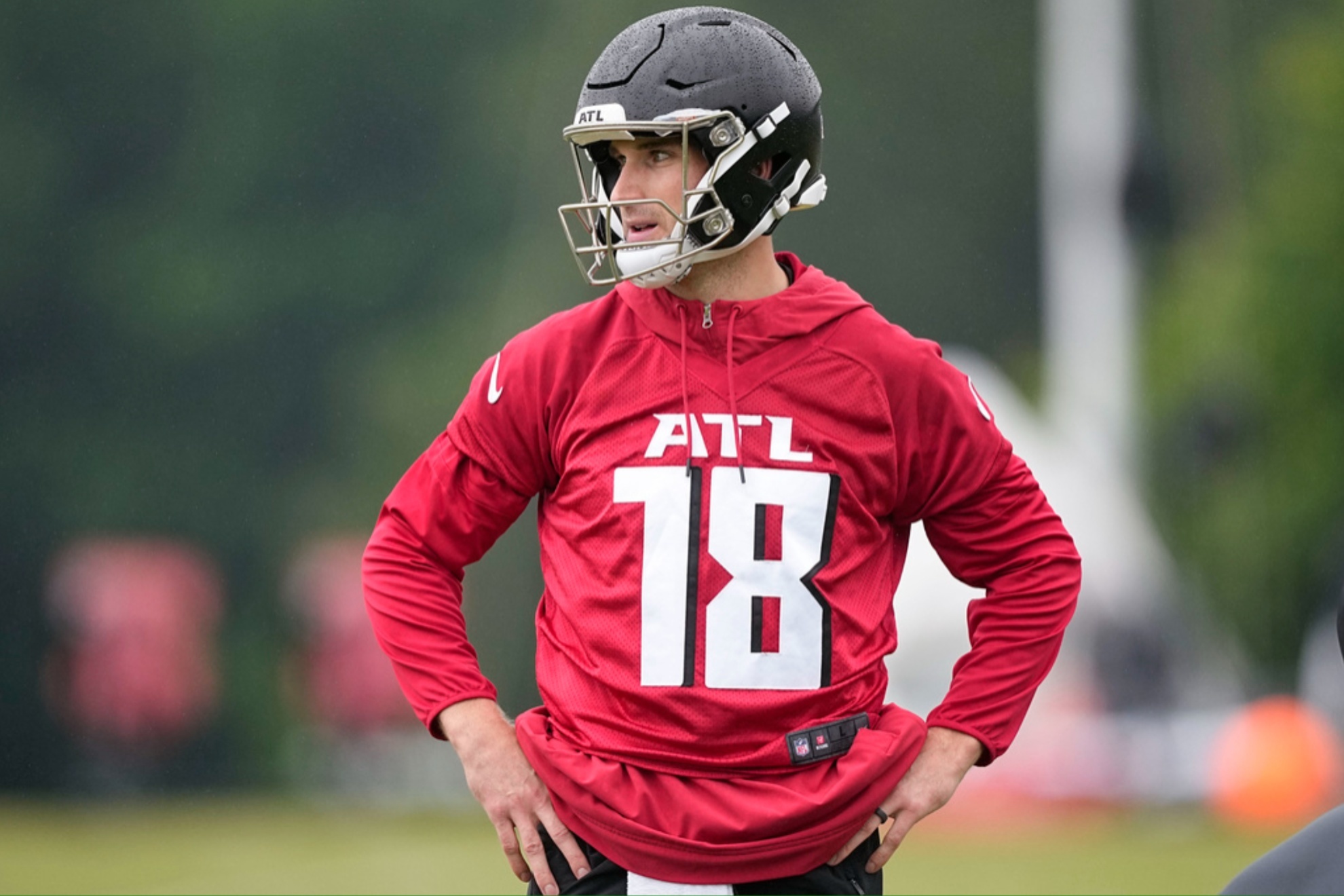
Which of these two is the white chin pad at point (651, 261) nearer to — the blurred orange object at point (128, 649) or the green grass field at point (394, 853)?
the green grass field at point (394, 853)

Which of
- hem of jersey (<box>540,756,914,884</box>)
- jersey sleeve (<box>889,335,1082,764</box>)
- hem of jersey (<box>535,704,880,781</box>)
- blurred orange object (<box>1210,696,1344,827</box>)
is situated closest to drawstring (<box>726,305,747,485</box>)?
jersey sleeve (<box>889,335,1082,764</box>)

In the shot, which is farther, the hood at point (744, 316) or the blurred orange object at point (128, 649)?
the blurred orange object at point (128, 649)

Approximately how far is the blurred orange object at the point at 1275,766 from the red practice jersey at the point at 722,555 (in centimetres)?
810

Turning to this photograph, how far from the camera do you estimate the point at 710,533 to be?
237 centimetres

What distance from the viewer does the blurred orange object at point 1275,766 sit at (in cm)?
1027

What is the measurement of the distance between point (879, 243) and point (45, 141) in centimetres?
663

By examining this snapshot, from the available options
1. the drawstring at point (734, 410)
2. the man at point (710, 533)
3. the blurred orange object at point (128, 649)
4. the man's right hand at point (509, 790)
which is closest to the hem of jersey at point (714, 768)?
the man at point (710, 533)

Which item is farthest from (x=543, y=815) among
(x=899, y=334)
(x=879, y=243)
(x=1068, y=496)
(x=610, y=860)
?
(x=879, y=243)

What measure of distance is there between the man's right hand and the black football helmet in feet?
1.96

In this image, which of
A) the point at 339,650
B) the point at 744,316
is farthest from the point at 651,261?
the point at 339,650

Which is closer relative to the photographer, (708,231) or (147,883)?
(708,231)

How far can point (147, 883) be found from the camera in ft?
26.8

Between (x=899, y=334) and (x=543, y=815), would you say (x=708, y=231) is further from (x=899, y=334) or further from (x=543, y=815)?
(x=543, y=815)

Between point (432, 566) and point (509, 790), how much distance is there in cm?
32
